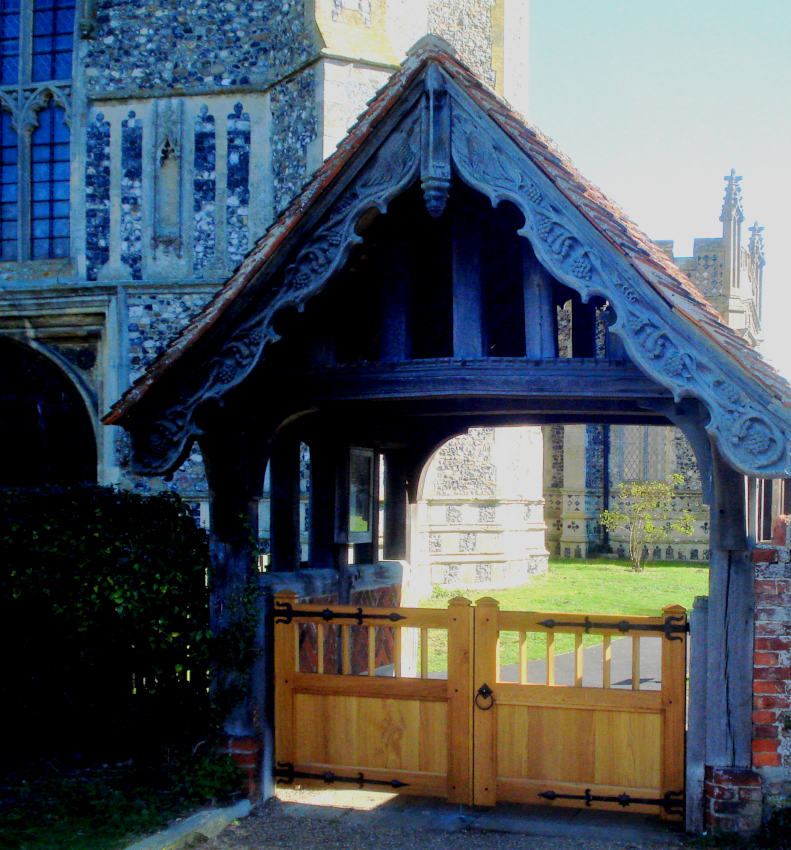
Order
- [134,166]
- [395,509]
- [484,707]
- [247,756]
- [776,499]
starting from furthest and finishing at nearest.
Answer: [134,166], [395,509], [776,499], [247,756], [484,707]

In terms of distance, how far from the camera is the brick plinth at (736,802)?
491 centimetres

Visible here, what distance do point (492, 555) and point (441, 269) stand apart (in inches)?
441

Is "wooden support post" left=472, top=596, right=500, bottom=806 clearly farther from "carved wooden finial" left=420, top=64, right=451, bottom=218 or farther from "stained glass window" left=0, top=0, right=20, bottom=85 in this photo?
"stained glass window" left=0, top=0, right=20, bottom=85

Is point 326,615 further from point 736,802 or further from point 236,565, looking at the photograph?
point 736,802

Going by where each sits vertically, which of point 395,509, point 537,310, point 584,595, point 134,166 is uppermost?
point 134,166

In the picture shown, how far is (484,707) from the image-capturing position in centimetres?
545

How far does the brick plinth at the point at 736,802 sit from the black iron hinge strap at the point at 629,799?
0.25 metres

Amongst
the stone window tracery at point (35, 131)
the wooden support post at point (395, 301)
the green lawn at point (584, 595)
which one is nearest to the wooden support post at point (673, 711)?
the wooden support post at point (395, 301)

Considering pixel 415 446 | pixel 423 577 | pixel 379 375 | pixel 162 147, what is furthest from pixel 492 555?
pixel 379 375

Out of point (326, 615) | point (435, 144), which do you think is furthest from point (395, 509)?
point (435, 144)

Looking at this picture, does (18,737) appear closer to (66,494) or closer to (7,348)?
(66,494)

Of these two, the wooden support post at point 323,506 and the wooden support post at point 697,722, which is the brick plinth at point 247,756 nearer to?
the wooden support post at point 323,506

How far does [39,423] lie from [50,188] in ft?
12.3

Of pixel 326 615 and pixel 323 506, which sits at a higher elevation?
pixel 323 506
